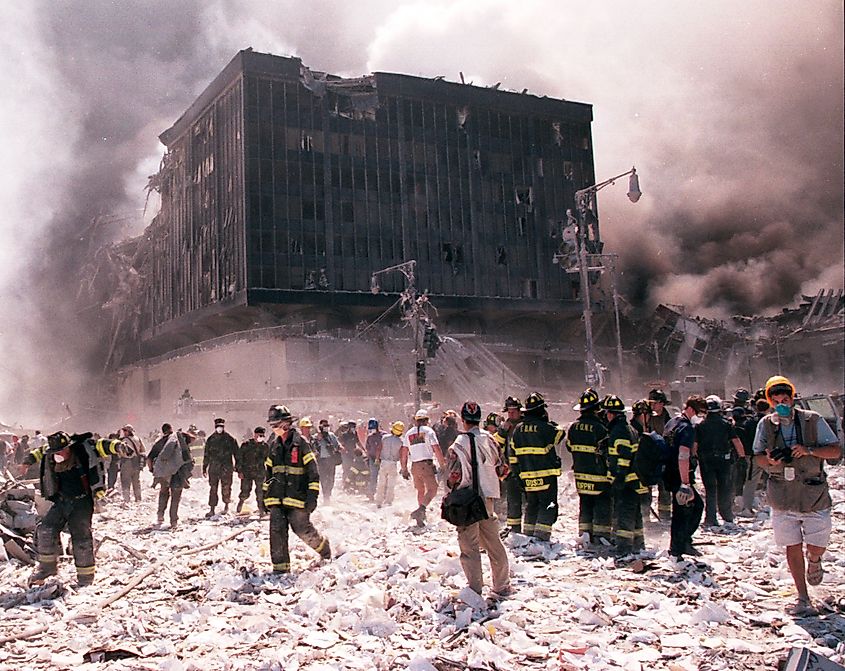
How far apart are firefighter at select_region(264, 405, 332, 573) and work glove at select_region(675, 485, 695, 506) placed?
372cm

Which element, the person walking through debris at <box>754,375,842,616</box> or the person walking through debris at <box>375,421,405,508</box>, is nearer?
the person walking through debris at <box>754,375,842,616</box>

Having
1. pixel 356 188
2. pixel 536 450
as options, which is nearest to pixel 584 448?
pixel 536 450

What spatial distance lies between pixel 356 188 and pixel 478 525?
44.5m

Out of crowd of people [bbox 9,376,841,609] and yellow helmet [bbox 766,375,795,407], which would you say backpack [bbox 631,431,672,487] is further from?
yellow helmet [bbox 766,375,795,407]

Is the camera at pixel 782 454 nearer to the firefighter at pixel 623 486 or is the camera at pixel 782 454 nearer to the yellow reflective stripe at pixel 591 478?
the firefighter at pixel 623 486

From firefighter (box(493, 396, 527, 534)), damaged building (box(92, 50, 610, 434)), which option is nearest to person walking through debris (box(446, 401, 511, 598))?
firefighter (box(493, 396, 527, 534))

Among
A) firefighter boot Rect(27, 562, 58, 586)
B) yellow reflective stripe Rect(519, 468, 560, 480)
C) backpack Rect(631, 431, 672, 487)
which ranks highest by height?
backpack Rect(631, 431, 672, 487)

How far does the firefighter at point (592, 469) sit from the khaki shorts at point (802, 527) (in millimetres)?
2550

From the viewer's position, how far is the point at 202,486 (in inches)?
719

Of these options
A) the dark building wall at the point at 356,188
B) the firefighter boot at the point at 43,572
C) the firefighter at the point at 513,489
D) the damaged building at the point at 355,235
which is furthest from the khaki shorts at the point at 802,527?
the dark building wall at the point at 356,188

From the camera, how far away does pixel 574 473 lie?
27.2 feet

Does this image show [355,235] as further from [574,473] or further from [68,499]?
[68,499]

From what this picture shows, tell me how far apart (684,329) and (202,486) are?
1450 inches

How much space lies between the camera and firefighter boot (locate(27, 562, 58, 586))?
7.54 m
